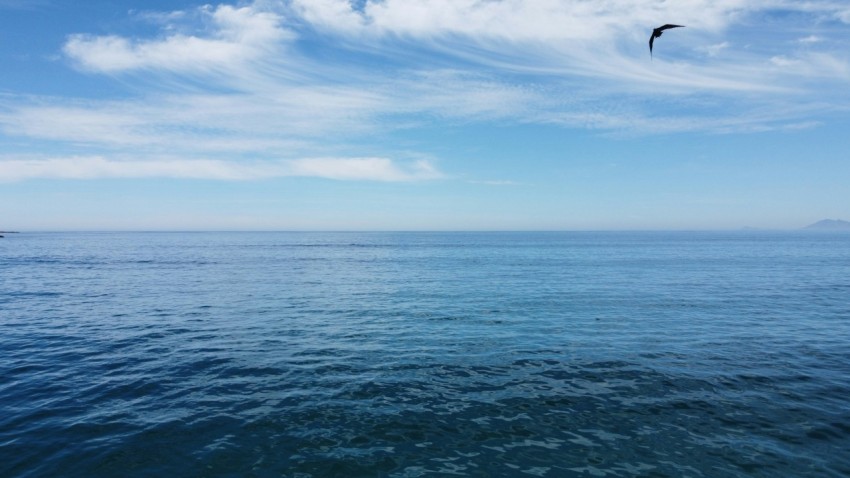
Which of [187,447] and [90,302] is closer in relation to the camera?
[187,447]

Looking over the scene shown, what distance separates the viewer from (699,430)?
1542 cm

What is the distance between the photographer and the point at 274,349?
1018 inches

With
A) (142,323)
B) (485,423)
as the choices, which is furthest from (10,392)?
(485,423)

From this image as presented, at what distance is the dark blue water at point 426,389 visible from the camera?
13.8 meters

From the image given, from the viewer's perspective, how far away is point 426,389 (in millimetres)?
19438

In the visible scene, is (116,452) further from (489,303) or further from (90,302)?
(90,302)

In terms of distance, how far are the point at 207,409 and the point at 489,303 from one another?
29487mm

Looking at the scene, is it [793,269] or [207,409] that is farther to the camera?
[793,269]

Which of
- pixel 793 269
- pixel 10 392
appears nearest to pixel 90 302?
pixel 10 392

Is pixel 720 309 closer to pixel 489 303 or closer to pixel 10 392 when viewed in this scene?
pixel 489 303

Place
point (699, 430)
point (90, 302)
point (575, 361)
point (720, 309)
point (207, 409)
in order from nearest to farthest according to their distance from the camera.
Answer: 1. point (699, 430)
2. point (207, 409)
3. point (575, 361)
4. point (720, 309)
5. point (90, 302)

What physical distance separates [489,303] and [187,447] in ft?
104

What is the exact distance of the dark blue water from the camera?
45.2 feet

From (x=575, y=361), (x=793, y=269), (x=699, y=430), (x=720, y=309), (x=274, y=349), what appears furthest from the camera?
(x=793, y=269)
